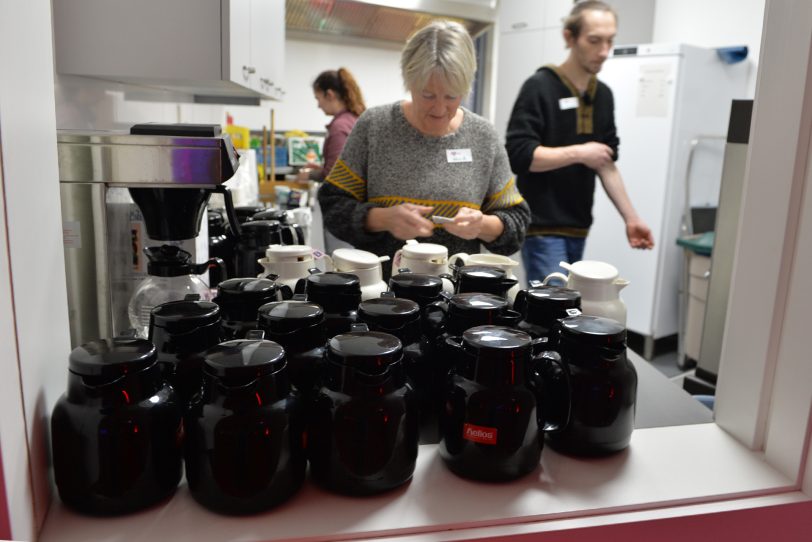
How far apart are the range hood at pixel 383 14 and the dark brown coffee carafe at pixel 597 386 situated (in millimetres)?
3491

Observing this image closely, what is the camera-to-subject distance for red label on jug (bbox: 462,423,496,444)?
668mm

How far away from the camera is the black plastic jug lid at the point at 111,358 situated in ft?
1.95

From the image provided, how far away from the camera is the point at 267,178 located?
420 centimetres

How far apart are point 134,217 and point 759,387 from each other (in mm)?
1068

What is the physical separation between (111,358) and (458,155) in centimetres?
127

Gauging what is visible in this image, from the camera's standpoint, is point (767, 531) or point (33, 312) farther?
point (767, 531)

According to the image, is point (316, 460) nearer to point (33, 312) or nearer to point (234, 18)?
point (33, 312)

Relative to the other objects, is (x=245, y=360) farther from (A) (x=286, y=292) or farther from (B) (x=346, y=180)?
(B) (x=346, y=180)

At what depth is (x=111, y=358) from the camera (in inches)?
24.0

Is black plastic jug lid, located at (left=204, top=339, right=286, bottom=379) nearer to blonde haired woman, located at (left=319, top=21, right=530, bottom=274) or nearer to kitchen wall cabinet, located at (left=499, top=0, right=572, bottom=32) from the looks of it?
blonde haired woman, located at (left=319, top=21, right=530, bottom=274)

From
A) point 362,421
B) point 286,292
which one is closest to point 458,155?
point 286,292

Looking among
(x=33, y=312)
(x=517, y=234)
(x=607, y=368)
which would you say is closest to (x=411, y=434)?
(x=607, y=368)

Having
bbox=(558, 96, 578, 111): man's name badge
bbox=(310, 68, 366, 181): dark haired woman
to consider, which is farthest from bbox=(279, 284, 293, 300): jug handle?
bbox=(310, 68, 366, 181): dark haired woman

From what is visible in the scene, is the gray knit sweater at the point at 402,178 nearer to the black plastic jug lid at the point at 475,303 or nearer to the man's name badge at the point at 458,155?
the man's name badge at the point at 458,155
